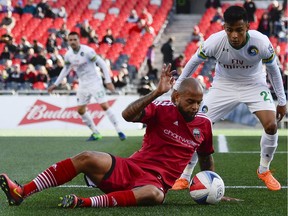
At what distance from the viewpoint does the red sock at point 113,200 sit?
24.8 ft

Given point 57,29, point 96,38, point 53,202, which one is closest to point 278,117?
point 53,202

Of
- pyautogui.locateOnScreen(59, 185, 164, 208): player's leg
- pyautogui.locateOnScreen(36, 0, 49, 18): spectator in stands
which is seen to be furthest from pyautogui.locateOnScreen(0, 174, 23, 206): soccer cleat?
pyautogui.locateOnScreen(36, 0, 49, 18): spectator in stands

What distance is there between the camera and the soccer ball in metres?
→ 8.07

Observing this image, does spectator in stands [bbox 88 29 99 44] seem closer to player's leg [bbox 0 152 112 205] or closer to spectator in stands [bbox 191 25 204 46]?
spectator in stands [bbox 191 25 204 46]

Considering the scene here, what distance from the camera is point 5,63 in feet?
84.7

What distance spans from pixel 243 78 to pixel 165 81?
2.93 meters

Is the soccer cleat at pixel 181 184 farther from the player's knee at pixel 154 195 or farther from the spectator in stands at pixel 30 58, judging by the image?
the spectator in stands at pixel 30 58

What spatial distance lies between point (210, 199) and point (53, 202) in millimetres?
1549

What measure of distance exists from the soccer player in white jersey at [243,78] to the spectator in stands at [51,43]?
57.2 ft

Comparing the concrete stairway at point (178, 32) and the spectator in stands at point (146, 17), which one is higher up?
the spectator in stands at point (146, 17)

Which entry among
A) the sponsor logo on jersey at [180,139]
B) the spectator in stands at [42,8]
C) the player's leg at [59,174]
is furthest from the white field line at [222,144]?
the spectator in stands at [42,8]

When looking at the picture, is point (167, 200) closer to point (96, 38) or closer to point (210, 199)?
point (210, 199)

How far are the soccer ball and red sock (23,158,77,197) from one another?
1314 millimetres

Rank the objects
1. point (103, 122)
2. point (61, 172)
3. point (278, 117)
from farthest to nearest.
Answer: point (103, 122) → point (278, 117) → point (61, 172)
